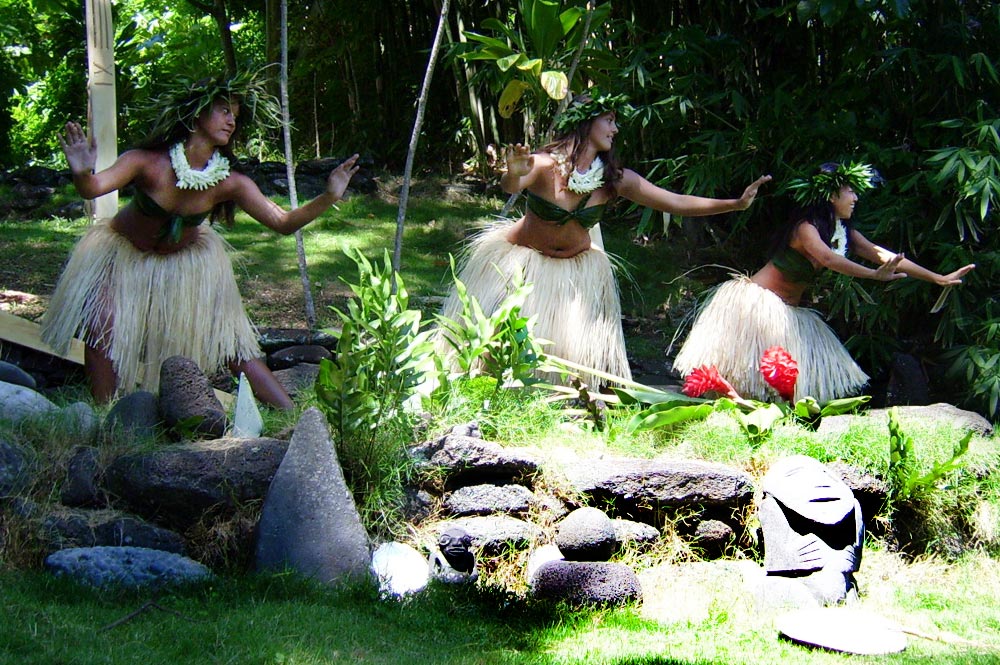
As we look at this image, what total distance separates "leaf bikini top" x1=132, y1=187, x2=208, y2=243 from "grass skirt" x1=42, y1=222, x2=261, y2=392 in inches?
4.1

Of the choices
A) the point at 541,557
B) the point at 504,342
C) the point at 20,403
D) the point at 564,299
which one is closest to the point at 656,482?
the point at 541,557

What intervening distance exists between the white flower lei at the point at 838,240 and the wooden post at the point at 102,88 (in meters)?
2.99

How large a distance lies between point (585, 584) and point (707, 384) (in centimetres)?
143

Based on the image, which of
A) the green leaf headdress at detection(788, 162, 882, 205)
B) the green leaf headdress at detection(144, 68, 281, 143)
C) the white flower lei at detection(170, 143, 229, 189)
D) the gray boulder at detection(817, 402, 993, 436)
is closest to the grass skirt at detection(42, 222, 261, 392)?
the white flower lei at detection(170, 143, 229, 189)

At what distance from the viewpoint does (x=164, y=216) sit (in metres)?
3.91

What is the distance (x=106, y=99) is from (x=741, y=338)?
2.90 metres

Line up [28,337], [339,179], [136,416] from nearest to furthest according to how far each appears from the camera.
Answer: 1. [136,416]
2. [339,179]
3. [28,337]

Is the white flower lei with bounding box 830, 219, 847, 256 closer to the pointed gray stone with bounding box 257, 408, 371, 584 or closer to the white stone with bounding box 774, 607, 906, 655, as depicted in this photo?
the white stone with bounding box 774, 607, 906, 655

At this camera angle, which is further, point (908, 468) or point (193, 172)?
point (193, 172)

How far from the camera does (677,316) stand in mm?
6344

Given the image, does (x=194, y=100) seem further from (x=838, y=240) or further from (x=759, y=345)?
(x=838, y=240)

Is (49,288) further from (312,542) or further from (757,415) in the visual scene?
(757,415)

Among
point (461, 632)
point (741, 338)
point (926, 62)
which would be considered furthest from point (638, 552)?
point (926, 62)

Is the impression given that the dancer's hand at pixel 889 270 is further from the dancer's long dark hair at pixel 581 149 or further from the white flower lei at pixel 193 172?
the white flower lei at pixel 193 172
